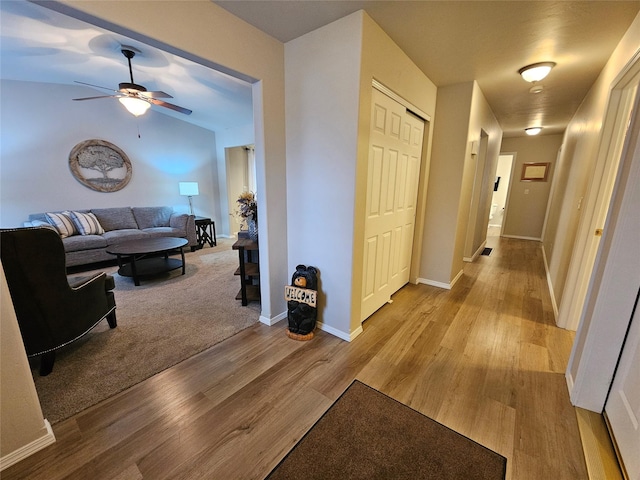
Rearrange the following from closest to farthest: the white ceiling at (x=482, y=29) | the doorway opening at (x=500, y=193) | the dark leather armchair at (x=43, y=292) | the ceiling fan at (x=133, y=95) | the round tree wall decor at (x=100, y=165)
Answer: the dark leather armchair at (x=43, y=292) < the white ceiling at (x=482, y=29) < the ceiling fan at (x=133, y=95) < the round tree wall decor at (x=100, y=165) < the doorway opening at (x=500, y=193)

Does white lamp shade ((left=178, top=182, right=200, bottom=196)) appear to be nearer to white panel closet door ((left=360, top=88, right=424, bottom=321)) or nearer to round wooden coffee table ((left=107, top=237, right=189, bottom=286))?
round wooden coffee table ((left=107, top=237, right=189, bottom=286))

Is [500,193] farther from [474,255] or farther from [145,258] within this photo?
[145,258]

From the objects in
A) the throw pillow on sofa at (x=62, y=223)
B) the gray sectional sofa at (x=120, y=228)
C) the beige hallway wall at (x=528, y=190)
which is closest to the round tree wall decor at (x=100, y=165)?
the gray sectional sofa at (x=120, y=228)

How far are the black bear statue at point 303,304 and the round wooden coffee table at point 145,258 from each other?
2.21 meters

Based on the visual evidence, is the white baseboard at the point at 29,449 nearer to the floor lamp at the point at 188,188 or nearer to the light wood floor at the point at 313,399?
the light wood floor at the point at 313,399

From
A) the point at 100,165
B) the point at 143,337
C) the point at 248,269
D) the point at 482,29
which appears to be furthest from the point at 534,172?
the point at 100,165

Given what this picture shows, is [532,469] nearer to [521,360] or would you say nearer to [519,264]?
[521,360]

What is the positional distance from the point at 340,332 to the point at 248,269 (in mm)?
1219

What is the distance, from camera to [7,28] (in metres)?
2.35

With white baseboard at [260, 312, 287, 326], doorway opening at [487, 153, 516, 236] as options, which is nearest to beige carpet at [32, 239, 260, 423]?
white baseboard at [260, 312, 287, 326]

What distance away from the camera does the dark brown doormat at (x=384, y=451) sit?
3.87ft

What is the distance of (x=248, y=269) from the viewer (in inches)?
110

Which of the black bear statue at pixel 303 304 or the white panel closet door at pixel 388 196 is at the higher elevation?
the white panel closet door at pixel 388 196

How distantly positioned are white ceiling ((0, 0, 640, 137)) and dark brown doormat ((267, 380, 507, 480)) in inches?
98.8
